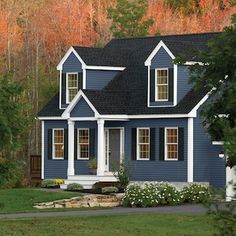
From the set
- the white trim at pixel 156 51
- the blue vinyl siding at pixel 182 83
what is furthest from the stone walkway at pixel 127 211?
the white trim at pixel 156 51

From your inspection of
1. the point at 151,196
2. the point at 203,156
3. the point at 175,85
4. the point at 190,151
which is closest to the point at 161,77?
the point at 175,85

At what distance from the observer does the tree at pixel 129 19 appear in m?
64.7

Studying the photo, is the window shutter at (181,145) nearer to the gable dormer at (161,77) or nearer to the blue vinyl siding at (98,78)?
the gable dormer at (161,77)

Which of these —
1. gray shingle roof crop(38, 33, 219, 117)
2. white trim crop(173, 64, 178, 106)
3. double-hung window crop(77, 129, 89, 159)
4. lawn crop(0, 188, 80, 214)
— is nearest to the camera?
lawn crop(0, 188, 80, 214)

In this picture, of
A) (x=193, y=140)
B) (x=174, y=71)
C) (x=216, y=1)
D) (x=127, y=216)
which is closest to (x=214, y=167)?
(x=193, y=140)

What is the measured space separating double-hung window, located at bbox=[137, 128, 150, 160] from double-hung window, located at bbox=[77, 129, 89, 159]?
2.92 metres

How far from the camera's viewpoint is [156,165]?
47.1 m

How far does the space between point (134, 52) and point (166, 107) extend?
6.71m

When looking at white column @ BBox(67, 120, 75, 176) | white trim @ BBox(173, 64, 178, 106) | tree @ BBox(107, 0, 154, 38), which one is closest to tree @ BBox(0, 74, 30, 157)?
white trim @ BBox(173, 64, 178, 106)

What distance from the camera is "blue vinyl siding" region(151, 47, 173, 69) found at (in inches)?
1832

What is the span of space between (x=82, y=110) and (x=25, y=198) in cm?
793

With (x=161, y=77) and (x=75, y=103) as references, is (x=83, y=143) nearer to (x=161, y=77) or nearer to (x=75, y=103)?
(x=75, y=103)

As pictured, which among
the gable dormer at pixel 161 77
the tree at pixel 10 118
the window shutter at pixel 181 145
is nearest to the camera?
the tree at pixel 10 118

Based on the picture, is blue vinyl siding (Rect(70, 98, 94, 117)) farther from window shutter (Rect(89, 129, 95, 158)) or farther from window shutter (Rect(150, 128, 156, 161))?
window shutter (Rect(150, 128, 156, 161))
